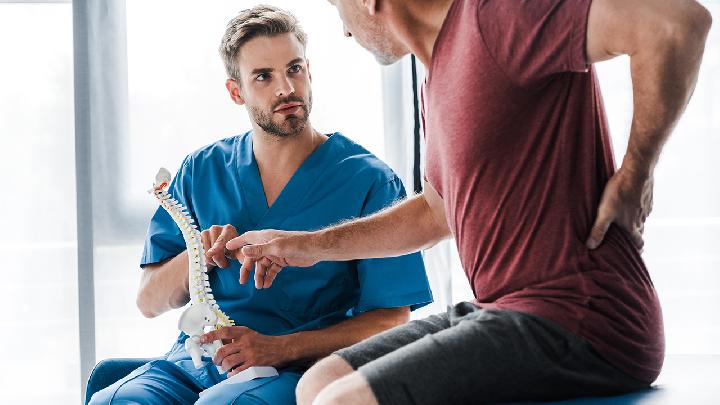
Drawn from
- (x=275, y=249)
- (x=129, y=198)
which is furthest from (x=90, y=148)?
(x=275, y=249)

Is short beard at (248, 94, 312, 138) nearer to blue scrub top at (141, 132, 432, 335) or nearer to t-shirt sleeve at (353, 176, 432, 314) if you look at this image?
blue scrub top at (141, 132, 432, 335)

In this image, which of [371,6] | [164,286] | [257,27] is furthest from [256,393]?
[257,27]

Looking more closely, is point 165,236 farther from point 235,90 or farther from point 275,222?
point 235,90

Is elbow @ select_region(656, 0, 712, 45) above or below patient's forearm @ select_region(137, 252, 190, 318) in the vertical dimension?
above

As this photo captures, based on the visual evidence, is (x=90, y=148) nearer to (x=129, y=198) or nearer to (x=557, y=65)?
(x=129, y=198)

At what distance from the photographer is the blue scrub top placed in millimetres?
1760

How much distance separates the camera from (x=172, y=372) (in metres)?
1.72

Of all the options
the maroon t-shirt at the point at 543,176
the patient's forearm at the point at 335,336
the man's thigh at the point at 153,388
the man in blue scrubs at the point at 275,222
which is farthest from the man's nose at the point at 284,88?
the maroon t-shirt at the point at 543,176

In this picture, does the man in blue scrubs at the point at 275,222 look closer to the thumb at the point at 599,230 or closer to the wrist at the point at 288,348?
the wrist at the point at 288,348

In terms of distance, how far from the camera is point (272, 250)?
1488mm

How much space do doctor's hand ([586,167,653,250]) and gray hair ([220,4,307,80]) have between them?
101 cm

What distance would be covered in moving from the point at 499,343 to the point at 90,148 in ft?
5.84

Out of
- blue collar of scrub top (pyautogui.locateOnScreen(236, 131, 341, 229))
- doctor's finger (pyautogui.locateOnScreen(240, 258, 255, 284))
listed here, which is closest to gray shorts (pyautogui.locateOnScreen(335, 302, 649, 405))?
doctor's finger (pyautogui.locateOnScreen(240, 258, 255, 284))

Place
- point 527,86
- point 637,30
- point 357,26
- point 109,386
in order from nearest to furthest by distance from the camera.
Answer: point 637,30, point 527,86, point 357,26, point 109,386
